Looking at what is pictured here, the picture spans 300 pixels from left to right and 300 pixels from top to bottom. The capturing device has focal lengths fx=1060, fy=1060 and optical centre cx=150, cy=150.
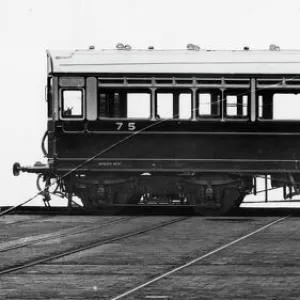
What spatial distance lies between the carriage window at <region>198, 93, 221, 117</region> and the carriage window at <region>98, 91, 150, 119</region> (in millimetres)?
1374

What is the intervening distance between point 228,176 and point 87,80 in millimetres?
4448

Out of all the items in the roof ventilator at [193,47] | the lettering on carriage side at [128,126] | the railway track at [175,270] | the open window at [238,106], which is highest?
the roof ventilator at [193,47]

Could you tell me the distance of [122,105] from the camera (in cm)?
2734

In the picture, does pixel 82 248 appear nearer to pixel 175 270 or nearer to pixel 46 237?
pixel 46 237

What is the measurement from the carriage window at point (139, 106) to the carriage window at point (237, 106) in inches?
81.6

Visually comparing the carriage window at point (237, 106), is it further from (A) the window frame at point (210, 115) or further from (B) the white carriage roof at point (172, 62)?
(B) the white carriage roof at point (172, 62)

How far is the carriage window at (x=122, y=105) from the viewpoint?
27203 millimetres

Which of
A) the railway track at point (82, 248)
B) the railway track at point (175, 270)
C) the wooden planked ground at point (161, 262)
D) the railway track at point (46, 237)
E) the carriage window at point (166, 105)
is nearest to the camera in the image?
the railway track at point (175, 270)

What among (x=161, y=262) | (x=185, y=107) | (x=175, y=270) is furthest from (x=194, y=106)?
(x=175, y=270)

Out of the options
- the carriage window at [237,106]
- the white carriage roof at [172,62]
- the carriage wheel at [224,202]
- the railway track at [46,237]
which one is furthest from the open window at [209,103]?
the railway track at [46,237]

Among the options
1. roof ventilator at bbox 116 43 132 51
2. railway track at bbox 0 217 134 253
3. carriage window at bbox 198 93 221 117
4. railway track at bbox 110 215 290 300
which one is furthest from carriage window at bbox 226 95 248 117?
railway track at bbox 110 215 290 300

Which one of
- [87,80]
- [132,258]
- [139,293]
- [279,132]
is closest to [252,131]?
[279,132]

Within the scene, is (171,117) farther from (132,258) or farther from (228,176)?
(132,258)

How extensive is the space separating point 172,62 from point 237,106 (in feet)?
6.68
